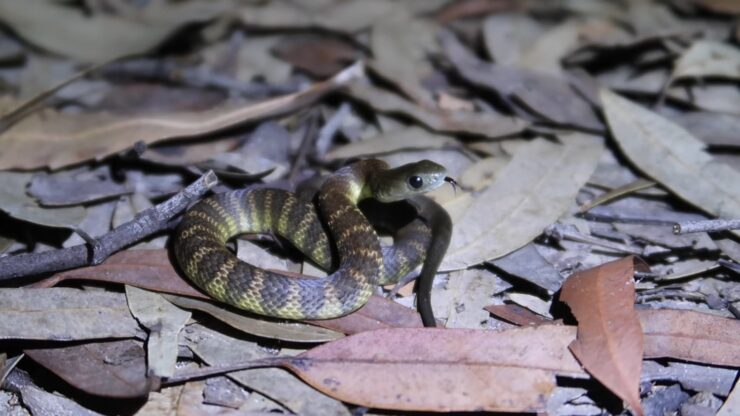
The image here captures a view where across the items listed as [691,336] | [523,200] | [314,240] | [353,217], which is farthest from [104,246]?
[691,336]

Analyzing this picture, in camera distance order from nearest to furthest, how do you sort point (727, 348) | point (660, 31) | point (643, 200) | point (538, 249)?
point (727, 348), point (538, 249), point (643, 200), point (660, 31)

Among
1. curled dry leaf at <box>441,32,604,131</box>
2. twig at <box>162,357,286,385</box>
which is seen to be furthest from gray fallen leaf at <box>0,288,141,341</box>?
curled dry leaf at <box>441,32,604,131</box>

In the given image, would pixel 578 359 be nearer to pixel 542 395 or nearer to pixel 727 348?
pixel 542 395

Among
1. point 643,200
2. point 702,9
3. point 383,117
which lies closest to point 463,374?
point 643,200

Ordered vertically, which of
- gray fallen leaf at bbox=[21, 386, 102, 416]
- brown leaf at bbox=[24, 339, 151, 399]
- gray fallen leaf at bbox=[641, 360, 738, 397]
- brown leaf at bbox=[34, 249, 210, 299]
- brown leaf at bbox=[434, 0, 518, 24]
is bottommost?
gray fallen leaf at bbox=[21, 386, 102, 416]

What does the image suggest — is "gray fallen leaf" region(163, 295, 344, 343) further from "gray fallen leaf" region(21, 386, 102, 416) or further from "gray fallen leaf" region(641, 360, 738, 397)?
"gray fallen leaf" region(641, 360, 738, 397)

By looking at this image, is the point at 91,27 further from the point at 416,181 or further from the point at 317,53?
the point at 416,181
